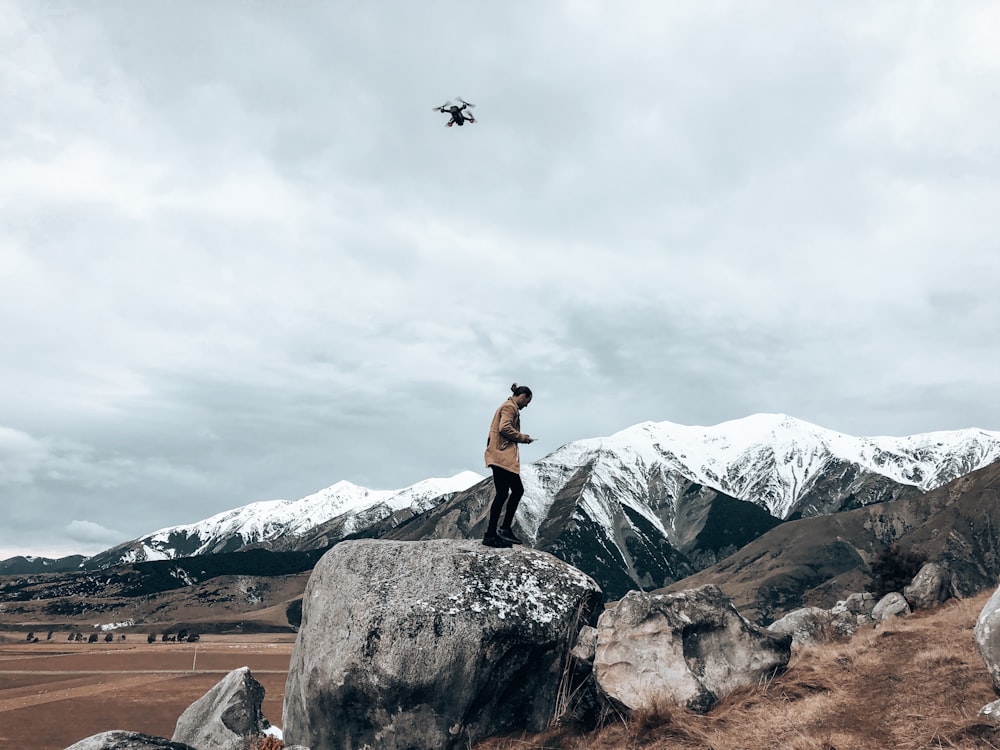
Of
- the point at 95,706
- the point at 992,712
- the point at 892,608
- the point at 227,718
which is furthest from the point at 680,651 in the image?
the point at 95,706

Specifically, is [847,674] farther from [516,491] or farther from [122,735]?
[122,735]

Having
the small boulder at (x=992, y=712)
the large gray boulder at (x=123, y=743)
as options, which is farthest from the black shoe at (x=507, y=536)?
the small boulder at (x=992, y=712)

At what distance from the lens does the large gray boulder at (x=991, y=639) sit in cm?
969

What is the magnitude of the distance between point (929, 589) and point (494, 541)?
20152 mm

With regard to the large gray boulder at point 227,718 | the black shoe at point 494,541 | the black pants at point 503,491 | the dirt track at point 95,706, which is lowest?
the dirt track at point 95,706

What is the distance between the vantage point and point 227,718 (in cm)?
1590

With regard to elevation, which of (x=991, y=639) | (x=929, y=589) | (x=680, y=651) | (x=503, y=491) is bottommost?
(x=929, y=589)

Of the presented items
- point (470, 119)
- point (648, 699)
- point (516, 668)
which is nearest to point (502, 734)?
point (516, 668)

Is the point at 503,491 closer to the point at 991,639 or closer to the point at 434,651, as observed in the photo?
the point at 434,651

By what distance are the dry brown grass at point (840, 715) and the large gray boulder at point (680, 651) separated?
1.04 ft

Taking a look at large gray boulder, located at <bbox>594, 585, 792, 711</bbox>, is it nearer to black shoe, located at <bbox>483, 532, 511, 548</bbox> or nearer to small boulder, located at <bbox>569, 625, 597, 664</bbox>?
small boulder, located at <bbox>569, 625, 597, 664</bbox>

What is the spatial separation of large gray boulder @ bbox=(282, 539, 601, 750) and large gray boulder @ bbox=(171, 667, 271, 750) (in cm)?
205

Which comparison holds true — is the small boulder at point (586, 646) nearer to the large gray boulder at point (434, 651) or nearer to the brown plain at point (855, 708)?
the large gray boulder at point (434, 651)

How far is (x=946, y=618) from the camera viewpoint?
63.5 feet
